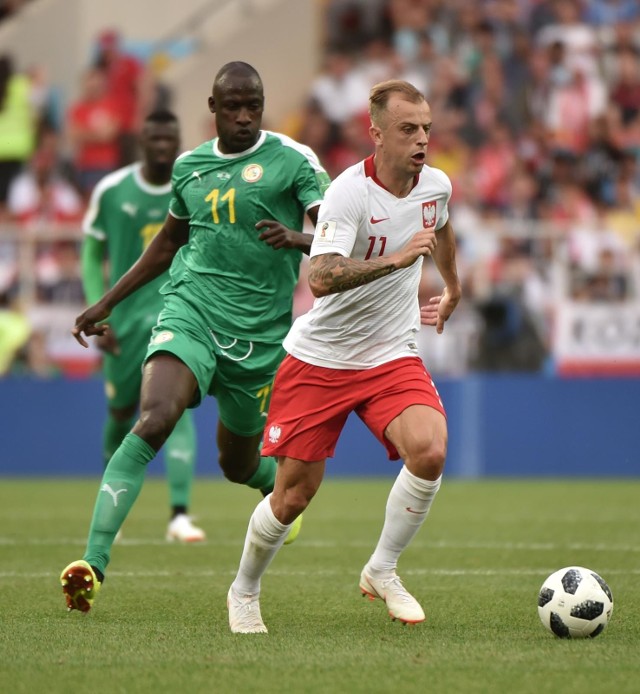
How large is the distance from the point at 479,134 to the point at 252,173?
1208cm

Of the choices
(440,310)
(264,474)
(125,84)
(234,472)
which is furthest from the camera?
(125,84)

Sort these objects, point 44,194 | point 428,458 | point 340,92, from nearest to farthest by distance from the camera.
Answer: point 428,458 < point 44,194 < point 340,92

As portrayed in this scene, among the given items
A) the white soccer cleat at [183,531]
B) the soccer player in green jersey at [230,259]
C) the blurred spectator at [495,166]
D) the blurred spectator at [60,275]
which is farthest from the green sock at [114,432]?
the blurred spectator at [495,166]

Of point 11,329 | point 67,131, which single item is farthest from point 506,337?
point 67,131

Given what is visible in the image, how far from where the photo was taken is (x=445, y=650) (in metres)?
5.70

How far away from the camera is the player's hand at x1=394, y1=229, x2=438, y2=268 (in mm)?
5859

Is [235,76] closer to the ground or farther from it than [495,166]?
farther from it

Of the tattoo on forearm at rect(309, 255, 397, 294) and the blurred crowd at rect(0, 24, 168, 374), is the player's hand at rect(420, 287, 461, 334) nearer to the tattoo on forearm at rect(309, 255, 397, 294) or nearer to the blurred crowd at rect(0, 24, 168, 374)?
the tattoo on forearm at rect(309, 255, 397, 294)

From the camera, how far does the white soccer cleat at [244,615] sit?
618cm

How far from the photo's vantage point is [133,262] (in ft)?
32.8

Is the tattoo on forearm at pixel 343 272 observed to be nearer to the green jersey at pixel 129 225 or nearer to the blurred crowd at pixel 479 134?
the green jersey at pixel 129 225

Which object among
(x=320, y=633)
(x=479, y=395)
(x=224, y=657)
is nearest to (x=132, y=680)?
(x=224, y=657)

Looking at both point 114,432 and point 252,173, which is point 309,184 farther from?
point 114,432

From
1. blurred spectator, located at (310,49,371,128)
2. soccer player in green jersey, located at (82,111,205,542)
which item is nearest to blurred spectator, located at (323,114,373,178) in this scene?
blurred spectator, located at (310,49,371,128)
